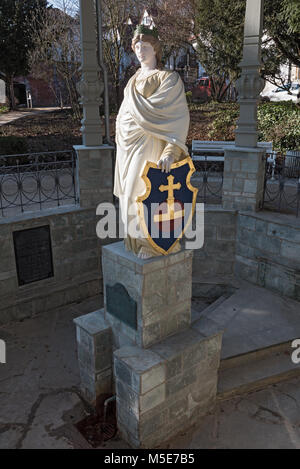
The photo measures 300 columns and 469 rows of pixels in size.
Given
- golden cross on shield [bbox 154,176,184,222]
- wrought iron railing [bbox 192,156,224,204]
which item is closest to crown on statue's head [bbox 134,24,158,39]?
golden cross on shield [bbox 154,176,184,222]

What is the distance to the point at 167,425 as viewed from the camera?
430 cm

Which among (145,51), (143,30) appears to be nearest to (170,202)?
(145,51)

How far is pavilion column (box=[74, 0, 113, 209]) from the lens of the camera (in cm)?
670

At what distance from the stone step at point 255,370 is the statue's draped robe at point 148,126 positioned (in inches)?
96.3

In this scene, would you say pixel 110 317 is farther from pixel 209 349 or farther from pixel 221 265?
pixel 221 265

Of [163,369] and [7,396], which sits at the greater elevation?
[163,369]

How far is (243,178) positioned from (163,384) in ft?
14.1

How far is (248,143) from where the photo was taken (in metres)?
7.11

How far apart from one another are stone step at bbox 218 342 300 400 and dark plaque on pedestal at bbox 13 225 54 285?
358 cm

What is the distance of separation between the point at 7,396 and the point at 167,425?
2189mm

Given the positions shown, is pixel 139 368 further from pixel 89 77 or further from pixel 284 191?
pixel 284 191

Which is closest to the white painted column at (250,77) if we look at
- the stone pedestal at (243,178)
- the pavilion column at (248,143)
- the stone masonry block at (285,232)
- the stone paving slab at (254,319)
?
the pavilion column at (248,143)

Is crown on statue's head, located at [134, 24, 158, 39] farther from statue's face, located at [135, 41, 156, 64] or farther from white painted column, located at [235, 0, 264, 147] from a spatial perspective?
white painted column, located at [235, 0, 264, 147]

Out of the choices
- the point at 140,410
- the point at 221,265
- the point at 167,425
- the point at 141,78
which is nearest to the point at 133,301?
the point at 140,410
